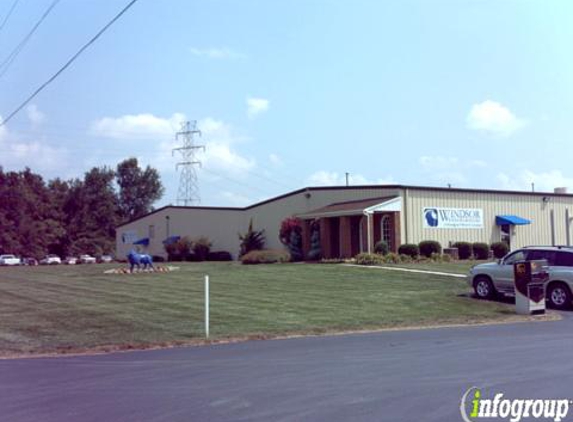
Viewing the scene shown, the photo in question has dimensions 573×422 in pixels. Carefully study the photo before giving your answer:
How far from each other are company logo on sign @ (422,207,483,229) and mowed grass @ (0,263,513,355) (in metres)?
11.6

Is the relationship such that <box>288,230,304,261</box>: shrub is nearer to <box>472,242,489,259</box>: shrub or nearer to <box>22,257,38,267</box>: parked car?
<box>472,242,489,259</box>: shrub

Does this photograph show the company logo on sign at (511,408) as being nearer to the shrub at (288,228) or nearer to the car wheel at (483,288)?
the car wheel at (483,288)

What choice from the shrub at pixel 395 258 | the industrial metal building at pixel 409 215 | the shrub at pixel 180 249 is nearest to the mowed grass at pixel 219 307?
the shrub at pixel 395 258

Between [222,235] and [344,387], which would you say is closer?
[344,387]

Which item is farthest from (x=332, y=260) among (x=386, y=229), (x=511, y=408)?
(x=511, y=408)

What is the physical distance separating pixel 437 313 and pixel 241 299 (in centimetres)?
575

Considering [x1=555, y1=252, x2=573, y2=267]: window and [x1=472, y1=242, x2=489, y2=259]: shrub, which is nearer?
[x1=555, y1=252, x2=573, y2=267]: window

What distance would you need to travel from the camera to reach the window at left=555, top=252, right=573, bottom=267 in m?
21.5

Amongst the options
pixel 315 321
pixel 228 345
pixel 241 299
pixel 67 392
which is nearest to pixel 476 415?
pixel 67 392

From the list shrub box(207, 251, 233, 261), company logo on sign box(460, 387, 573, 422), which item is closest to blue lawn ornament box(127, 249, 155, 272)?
shrub box(207, 251, 233, 261)

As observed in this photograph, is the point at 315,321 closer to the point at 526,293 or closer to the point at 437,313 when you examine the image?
the point at 437,313

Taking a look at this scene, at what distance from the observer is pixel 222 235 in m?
54.8

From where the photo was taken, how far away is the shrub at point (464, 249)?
40.1 metres

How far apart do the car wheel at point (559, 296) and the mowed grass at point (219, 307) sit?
5.56 feet
